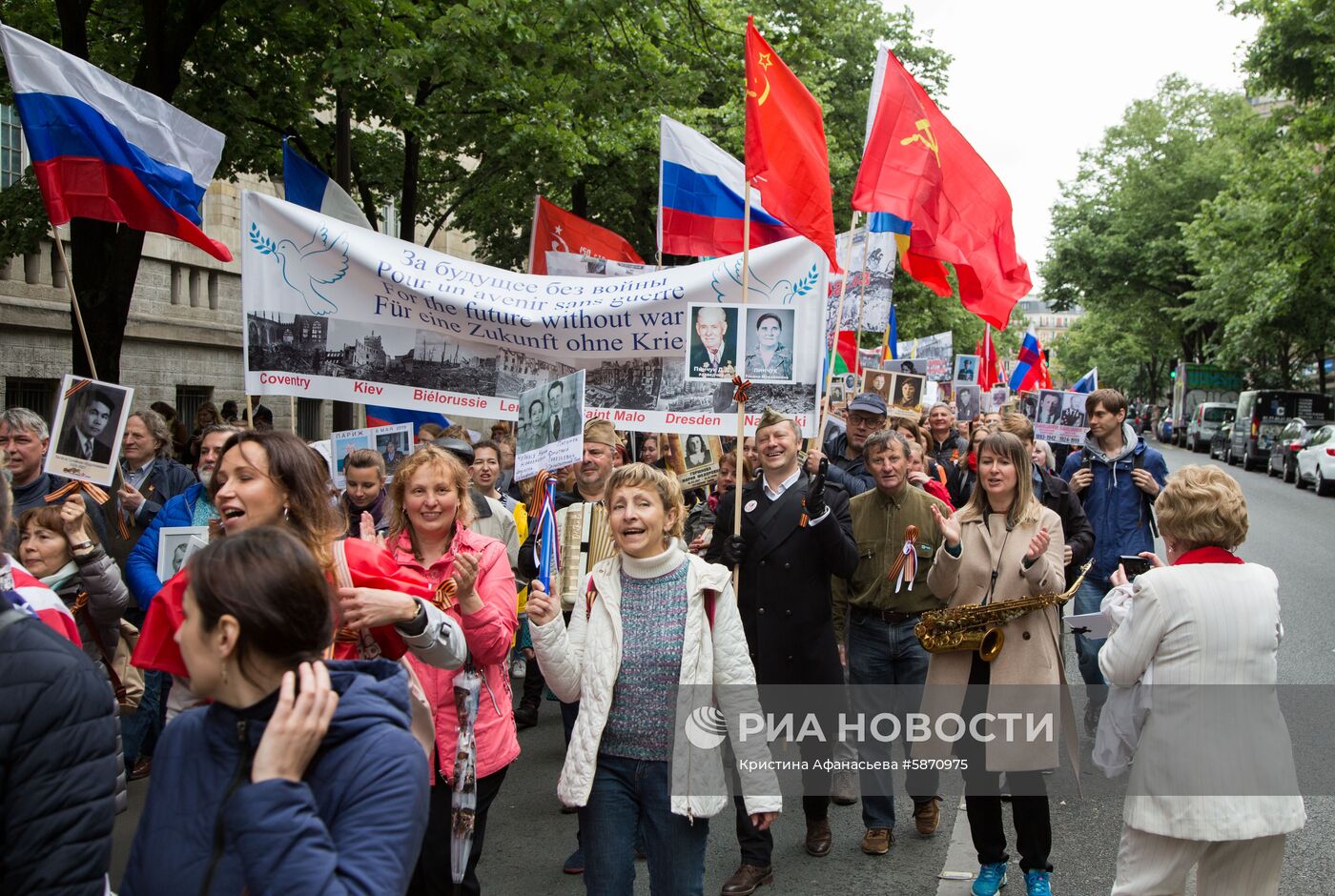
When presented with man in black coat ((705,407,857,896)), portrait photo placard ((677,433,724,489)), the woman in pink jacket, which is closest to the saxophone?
man in black coat ((705,407,857,896))

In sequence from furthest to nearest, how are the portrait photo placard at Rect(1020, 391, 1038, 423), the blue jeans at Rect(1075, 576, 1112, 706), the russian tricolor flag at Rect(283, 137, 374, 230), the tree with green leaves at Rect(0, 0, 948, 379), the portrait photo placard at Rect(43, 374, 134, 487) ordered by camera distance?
the portrait photo placard at Rect(1020, 391, 1038, 423) → the tree with green leaves at Rect(0, 0, 948, 379) → the russian tricolor flag at Rect(283, 137, 374, 230) → the blue jeans at Rect(1075, 576, 1112, 706) → the portrait photo placard at Rect(43, 374, 134, 487)

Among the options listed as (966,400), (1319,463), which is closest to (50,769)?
(966,400)

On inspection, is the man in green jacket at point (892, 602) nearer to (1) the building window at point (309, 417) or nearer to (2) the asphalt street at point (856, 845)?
(2) the asphalt street at point (856, 845)

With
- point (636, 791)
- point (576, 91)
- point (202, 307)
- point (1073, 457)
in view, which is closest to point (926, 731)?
point (636, 791)

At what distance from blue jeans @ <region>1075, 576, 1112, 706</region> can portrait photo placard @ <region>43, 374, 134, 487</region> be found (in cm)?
526

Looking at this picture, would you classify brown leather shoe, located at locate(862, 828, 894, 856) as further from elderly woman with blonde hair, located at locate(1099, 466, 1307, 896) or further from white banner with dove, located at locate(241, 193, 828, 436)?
white banner with dove, located at locate(241, 193, 828, 436)

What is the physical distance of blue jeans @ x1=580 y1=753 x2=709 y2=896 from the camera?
11.8 feet

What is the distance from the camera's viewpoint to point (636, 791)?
3.66m

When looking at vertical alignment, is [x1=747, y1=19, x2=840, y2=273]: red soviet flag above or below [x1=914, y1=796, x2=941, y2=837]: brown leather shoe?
above

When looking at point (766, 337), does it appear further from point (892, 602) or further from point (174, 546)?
point (174, 546)

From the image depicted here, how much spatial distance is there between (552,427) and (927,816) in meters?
2.56

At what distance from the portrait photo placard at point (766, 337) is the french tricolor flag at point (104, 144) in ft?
11.8

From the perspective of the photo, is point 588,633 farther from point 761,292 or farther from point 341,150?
point 341,150

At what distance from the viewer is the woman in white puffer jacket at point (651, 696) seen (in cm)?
362
